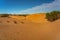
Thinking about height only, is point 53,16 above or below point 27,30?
above

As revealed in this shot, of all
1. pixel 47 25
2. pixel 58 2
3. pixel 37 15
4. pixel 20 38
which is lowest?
pixel 20 38

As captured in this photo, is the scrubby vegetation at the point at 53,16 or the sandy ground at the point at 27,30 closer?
the sandy ground at the point at 27,30

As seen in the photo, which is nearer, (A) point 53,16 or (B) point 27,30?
(B) point 27,30

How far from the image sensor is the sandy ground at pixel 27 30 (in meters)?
2.80

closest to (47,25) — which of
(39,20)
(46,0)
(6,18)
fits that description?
(39,20)

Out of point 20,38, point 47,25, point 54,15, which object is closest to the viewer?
point 20,38

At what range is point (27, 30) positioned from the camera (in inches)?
116

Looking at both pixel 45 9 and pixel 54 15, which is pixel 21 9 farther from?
pixel 54 15

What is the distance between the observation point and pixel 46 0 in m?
3.12

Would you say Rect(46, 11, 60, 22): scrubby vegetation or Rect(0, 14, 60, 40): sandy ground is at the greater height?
Rect(46, 11, 60, 22): scrubby vegetation

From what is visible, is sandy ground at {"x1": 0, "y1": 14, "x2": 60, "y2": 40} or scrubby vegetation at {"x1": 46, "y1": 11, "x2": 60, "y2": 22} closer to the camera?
sandy ground at {"x1": 0, "y1": 14, "x2": 60, "y2": 40}

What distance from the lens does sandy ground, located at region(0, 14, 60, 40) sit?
2.80 meters

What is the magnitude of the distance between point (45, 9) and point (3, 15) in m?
0.83

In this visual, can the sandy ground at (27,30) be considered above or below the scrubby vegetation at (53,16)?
below
